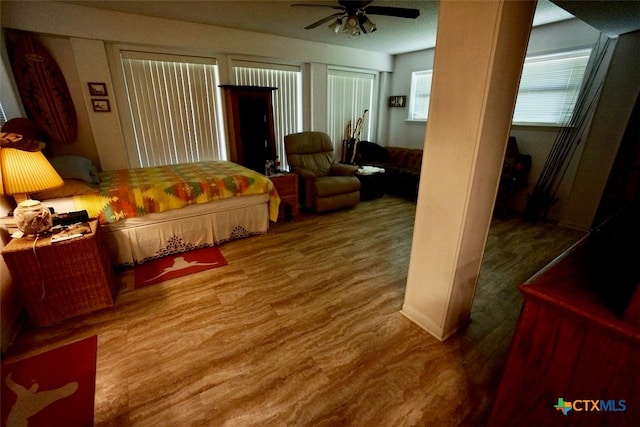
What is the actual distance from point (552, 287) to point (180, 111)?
4.28m

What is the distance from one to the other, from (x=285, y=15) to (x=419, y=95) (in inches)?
121

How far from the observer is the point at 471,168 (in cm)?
137

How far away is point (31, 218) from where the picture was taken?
1709 mm

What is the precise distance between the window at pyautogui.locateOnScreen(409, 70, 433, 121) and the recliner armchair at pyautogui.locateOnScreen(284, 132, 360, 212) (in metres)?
2.03

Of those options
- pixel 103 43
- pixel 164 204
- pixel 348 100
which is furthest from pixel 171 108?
pixel 348 100

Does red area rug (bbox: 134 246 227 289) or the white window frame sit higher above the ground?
the white window frame

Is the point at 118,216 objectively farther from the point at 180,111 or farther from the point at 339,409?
the point at 339,409

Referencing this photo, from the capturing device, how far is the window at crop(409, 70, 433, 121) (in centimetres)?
498

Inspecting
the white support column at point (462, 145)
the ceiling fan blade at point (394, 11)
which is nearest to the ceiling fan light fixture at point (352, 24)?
the ceiling fan blade at point (394, 11)

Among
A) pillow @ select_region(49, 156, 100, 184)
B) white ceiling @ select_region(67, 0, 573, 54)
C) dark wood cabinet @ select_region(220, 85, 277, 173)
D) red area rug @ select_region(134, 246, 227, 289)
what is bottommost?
red area rug @ select_region(134, 246, 227, 289)

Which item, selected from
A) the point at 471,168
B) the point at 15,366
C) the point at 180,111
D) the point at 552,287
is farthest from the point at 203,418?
the point at 180,111

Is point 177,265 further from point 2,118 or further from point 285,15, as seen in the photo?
point 285,15

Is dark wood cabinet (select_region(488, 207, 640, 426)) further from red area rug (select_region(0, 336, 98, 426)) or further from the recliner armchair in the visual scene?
the recliner armchair

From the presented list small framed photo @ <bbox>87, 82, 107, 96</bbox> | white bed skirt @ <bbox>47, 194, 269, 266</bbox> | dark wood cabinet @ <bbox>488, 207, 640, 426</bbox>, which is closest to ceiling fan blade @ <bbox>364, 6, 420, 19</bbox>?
white bed skirt @ <bbox>47, 194, 269, 266</bbox>
